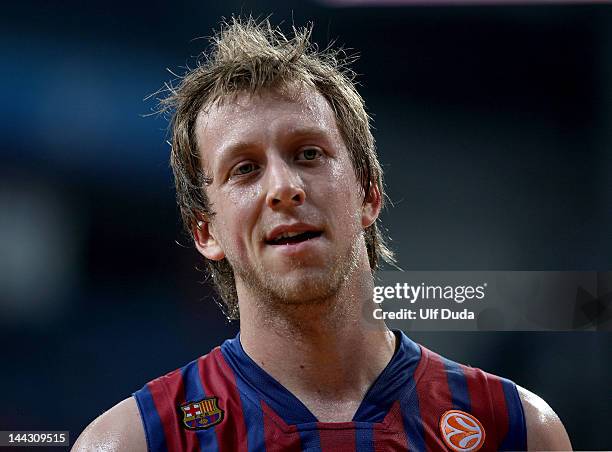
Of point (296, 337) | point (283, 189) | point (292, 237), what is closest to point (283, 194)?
point (283, 189)

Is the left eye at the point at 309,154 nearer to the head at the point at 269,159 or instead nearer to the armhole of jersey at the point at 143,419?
the head at the point at 269,159

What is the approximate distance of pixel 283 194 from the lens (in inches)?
79.9

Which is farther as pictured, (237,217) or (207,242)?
(207,242)

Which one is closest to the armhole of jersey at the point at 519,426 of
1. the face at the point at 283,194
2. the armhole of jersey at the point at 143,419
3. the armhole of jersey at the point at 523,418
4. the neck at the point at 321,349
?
the armhole of jersey at the point at 523,418

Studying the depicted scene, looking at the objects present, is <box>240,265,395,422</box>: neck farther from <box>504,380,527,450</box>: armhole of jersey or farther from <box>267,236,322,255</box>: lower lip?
<box>504,380,527,450</box>: armhole of jersey

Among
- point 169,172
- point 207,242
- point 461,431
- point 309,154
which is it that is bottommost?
point 461,431

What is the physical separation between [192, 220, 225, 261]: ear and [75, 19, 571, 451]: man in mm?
14

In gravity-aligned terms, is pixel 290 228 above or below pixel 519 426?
above

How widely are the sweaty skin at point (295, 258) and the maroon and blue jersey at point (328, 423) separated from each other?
1.4 inches

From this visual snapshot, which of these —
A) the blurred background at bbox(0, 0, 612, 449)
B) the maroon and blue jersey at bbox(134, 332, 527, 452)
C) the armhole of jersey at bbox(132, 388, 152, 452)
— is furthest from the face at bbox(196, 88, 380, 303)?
the blurred background at bbox(0, 0, 612, 449)

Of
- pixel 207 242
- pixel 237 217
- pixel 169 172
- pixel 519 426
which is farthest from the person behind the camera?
pixel 169 172

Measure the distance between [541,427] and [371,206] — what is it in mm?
807

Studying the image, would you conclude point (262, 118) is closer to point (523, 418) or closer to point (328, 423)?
point (328, 423)

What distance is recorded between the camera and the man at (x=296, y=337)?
2.06m
